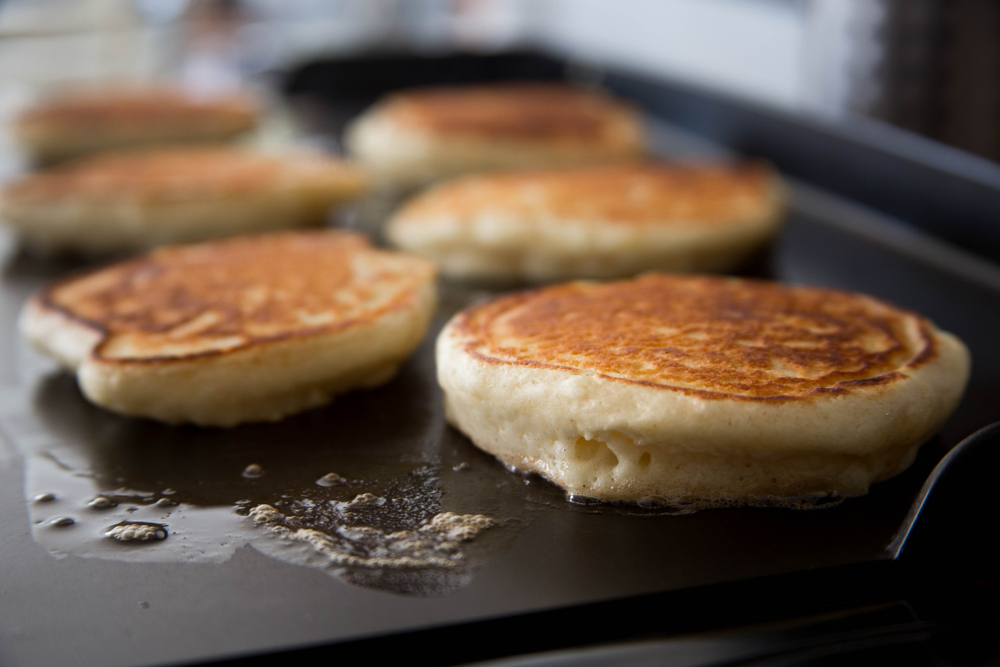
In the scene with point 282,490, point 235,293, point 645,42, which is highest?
point 645,42

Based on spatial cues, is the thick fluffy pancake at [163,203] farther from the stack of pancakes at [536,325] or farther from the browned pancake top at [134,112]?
the browned pancake top at [134,112]

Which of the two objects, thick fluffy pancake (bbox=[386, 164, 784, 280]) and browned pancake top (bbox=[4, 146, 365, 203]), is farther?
browned pancake top (bbox=[4, 146, 365, 203])

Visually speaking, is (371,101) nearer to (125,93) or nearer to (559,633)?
(125,93)

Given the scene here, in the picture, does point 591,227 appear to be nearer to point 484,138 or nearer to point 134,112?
point 484,138

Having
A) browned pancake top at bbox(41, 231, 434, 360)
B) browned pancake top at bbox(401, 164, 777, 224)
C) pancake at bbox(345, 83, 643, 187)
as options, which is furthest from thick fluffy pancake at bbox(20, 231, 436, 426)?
pancake at bbox(345, 83, 643, 187)

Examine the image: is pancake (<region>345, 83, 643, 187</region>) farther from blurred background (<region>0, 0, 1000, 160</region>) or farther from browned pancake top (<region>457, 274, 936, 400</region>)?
browned pancake top (<region>457, 274, 936, 400</region>)

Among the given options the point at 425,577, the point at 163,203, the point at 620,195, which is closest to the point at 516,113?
the point at 620,195
